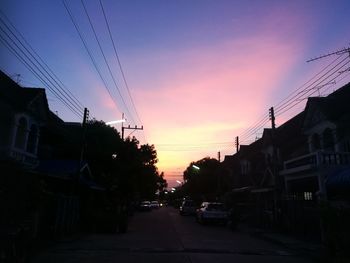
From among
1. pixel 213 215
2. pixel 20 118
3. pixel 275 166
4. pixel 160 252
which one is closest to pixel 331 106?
pixel 275 166

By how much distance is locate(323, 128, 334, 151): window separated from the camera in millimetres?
27333

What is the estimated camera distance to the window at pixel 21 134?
22578 millimetres

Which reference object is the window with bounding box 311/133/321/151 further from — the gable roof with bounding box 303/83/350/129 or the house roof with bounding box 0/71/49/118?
the house roof with bounding box 0/71/49/118

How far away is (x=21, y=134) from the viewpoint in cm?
2289

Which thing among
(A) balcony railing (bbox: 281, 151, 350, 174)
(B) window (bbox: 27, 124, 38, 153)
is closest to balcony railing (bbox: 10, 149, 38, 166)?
(B) window (bbox: 27, 124, 38, 153)

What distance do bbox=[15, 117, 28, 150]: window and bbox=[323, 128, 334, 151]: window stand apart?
18.0m

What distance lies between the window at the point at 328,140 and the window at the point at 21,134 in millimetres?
18035

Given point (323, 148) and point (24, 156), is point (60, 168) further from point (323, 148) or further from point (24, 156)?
point (323, 148)

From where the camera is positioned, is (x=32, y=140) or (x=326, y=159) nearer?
(x=32, y=140)

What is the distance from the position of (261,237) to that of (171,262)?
37.5ft

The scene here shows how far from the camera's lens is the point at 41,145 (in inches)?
1200

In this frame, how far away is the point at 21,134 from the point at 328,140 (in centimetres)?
1857

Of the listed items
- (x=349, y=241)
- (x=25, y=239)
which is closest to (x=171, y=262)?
(x=25, y=239)

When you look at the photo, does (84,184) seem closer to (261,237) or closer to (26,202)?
(261,237)
